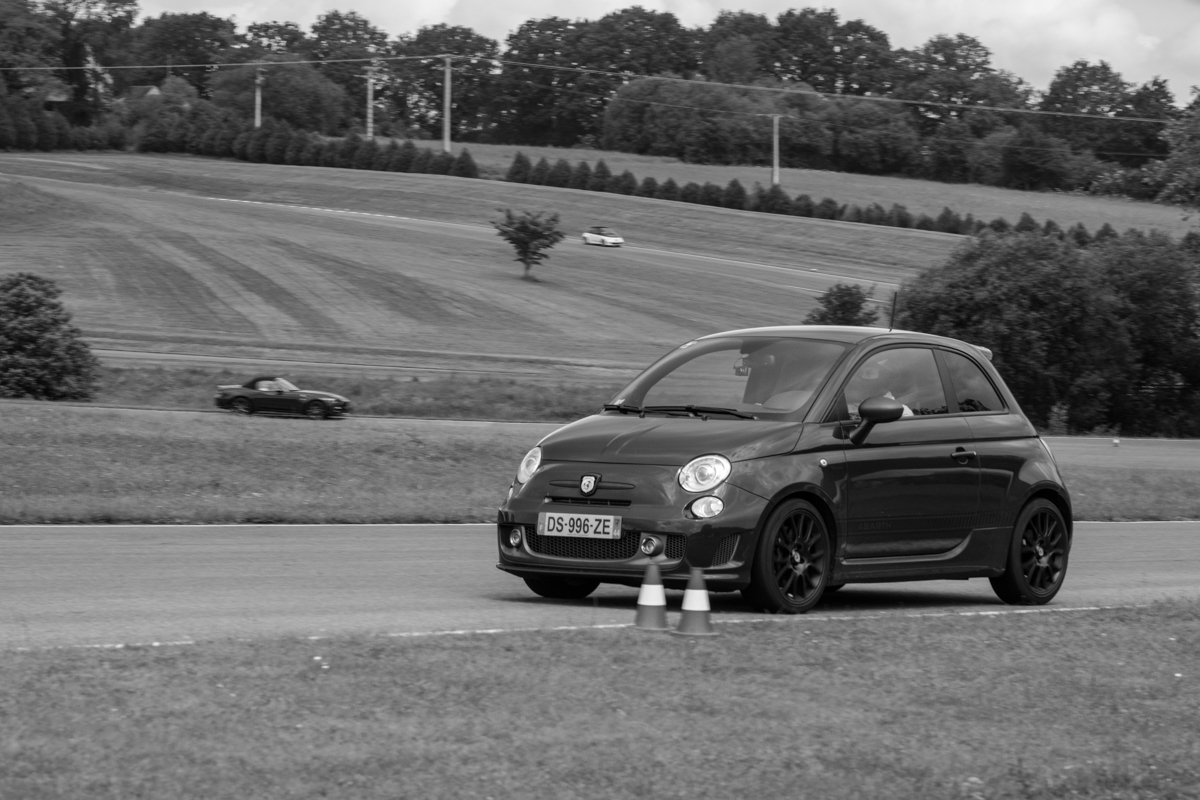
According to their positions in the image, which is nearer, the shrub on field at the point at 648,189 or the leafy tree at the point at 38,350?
the leafy tree at the point at 38,350

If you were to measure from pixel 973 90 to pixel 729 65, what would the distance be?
25.1 meters

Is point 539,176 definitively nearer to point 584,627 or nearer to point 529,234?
point 529,234

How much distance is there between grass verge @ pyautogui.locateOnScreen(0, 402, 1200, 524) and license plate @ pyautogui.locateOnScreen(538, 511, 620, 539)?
6938 mm

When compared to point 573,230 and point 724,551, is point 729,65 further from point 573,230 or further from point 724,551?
point 724,551

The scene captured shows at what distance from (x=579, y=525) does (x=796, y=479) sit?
121 cm

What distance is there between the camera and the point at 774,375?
31.6 feet

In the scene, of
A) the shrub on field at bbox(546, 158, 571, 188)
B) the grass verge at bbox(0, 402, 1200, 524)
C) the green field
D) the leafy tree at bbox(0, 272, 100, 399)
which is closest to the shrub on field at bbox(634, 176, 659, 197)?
the shrub on field at bbox(546, 158, 571, 188)

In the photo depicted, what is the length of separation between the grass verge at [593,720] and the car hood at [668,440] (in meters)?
1.56

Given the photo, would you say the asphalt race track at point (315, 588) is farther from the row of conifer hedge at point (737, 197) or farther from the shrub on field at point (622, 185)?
the shrub on field at point (622, 185)

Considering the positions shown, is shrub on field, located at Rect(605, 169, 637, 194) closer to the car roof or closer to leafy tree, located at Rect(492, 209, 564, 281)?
leafy tree, located at Rect(492, 209, 564, 281)

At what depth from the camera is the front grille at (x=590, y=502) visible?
8.81 meters

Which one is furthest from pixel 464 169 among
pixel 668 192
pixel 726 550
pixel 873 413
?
pixel 726 550

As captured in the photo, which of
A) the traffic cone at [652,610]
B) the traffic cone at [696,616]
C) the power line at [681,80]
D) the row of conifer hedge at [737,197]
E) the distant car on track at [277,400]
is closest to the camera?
the traffic cone at [696,616]

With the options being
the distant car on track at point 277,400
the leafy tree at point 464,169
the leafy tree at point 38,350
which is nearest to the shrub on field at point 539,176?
the leafy tree at point 464,169
